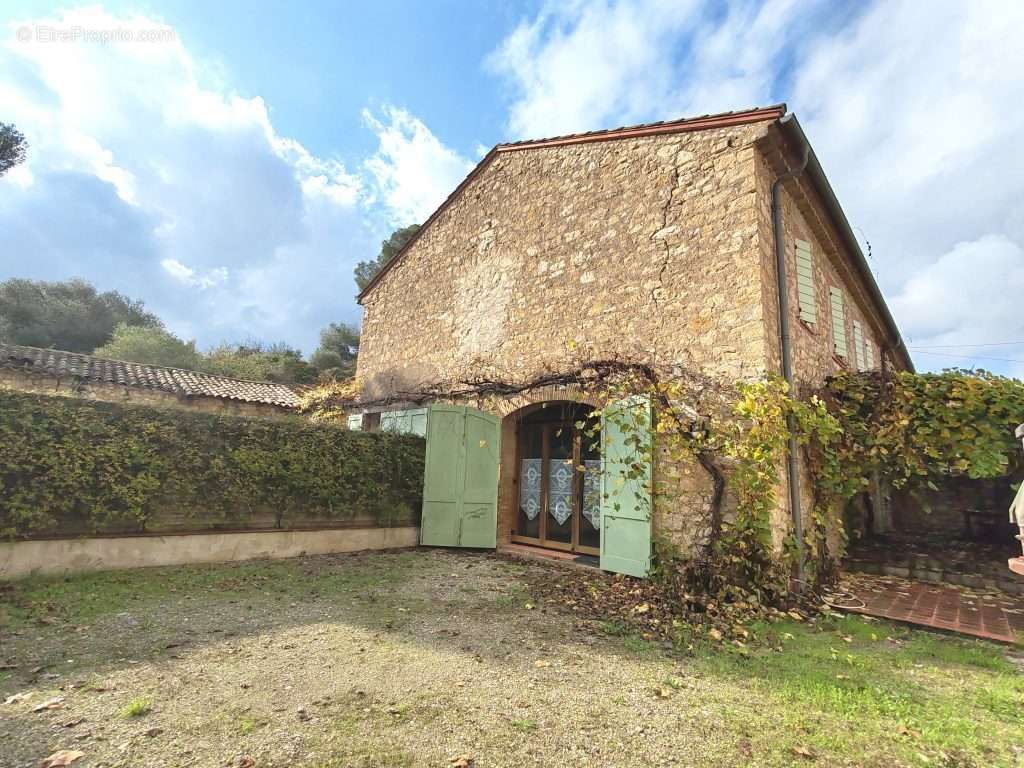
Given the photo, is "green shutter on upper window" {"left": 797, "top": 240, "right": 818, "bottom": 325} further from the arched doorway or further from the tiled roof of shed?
the tiled roof of shed

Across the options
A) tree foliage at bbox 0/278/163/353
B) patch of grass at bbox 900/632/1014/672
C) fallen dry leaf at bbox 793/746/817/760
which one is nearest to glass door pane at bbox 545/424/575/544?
patch of grass at bbox 900/632/1014/672

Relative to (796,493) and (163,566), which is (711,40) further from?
(163,566)

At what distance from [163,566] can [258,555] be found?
1.02m

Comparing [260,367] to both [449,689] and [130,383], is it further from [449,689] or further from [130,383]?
[449,689]

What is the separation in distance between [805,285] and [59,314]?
31894mm

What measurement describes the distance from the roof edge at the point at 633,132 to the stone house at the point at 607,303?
2cm

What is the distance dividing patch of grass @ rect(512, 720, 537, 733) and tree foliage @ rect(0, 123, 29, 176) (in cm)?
2111

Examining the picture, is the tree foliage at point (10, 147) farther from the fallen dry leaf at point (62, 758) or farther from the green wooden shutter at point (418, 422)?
the fallen dry leaf at point (62, 758)

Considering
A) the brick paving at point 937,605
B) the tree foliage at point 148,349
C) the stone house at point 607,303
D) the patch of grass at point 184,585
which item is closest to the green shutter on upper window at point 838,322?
the stone house at point 607,303

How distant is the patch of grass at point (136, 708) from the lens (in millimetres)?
2410

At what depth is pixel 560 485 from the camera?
743 centimetres

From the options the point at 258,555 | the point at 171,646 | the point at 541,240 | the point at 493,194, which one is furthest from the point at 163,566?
the point at 493,194

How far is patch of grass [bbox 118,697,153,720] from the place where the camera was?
7.91 ft

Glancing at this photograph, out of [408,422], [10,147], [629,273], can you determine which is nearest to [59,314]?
[10,147]
